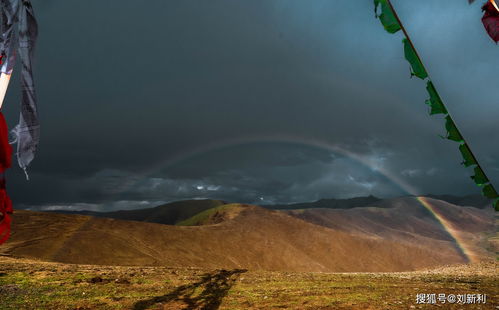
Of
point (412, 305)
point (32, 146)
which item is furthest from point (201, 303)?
point (32, 146)

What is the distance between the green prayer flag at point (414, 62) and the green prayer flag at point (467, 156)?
3.84ft

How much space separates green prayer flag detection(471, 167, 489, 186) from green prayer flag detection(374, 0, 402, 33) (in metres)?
2.36

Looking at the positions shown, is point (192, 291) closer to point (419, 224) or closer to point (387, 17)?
point (387, 17)

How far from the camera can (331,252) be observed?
4022 centimetres

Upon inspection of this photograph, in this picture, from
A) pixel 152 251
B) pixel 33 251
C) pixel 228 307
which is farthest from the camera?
pixel 152 251

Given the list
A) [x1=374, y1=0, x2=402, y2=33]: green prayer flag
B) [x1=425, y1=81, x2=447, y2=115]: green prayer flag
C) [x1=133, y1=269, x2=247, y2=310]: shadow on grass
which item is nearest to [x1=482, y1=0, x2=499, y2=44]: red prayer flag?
[x1=425, y1=81, x2=447, y2=115]: green prayer flag

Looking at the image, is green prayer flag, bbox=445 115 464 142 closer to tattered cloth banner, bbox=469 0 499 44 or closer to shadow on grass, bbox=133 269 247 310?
tattered cloth banner, bbox=469 0 499 44

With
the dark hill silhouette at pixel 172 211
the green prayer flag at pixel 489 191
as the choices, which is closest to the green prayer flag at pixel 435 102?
the green prayer flag at pixel 489 191

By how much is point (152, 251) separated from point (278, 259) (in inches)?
548

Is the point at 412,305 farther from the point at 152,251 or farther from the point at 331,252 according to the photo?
the point at 331,252

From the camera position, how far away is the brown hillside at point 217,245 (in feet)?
79.0

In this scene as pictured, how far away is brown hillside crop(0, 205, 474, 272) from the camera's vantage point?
24.1m

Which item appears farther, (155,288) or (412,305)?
(155,288)

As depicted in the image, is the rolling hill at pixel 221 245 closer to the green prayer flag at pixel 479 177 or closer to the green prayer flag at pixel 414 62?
the green prayer flag at pixel 479 177
